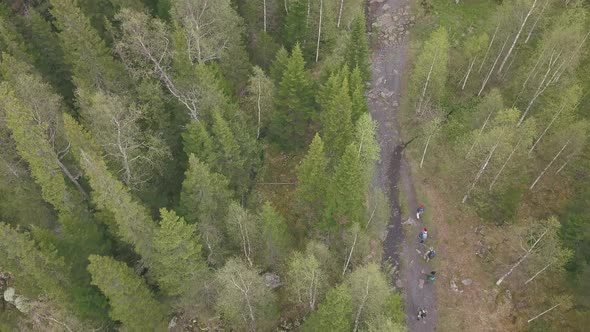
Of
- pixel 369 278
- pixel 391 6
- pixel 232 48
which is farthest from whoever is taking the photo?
pixel 391 6

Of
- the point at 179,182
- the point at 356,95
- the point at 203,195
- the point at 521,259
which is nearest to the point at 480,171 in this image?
the point at 521,259

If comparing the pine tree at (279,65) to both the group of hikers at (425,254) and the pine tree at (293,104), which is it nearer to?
the pine tree at (293,104)

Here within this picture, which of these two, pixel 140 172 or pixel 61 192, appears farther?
pixel 140 172

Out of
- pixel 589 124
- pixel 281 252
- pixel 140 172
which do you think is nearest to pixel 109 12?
pixel 140 172

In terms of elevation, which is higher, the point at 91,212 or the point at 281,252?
the point at 281,252

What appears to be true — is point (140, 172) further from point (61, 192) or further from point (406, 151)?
point (406, 151)

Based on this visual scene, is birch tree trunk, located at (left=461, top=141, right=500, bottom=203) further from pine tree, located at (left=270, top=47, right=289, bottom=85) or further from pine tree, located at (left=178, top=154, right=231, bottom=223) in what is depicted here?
pine tree, located at (left=178, top=154, right=231, bottom=223)

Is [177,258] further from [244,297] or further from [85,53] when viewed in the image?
[85,53]
